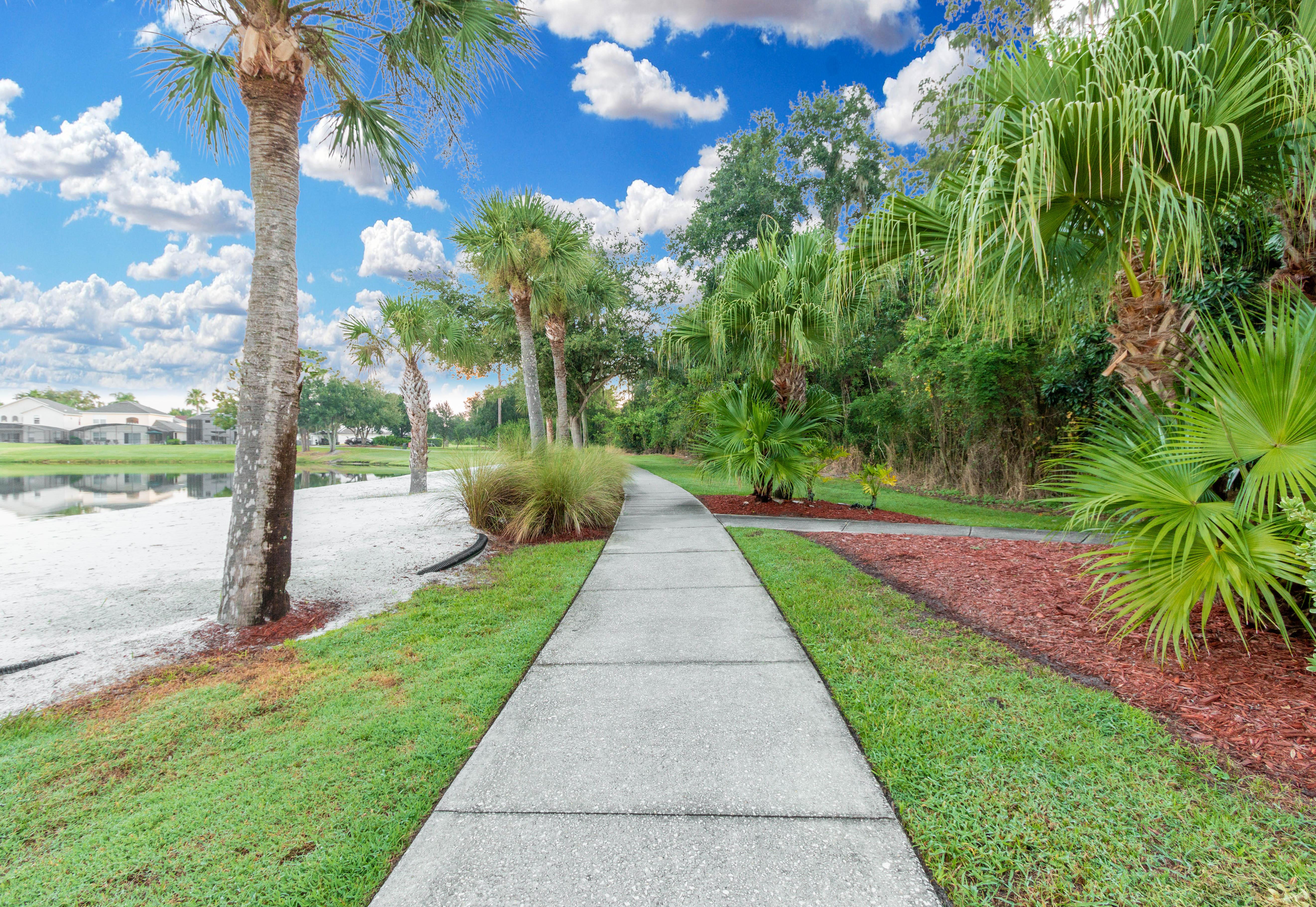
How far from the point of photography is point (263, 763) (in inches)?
88.7

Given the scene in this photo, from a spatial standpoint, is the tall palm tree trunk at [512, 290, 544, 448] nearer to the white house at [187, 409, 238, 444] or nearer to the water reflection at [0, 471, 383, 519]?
the water reflection at [0, 471, 383, 519]

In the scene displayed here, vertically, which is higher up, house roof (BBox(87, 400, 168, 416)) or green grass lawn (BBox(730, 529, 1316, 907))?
house roof (BBox(87, 400, 168, 416))

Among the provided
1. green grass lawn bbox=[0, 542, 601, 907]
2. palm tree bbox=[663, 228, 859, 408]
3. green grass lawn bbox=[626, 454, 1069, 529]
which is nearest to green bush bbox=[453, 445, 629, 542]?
green grass lawn bbox=[626, 454, 1069, 529]

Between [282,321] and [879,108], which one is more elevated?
[879,108]

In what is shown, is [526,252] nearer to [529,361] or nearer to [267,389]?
[529,361]

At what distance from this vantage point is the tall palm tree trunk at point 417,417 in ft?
47.6

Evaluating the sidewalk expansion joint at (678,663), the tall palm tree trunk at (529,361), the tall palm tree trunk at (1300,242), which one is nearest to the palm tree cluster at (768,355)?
the tall palm tree trunk at (1300,242)

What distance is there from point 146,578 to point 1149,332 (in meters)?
9.36

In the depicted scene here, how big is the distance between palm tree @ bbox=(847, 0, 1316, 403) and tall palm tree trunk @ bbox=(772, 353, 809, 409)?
461cm

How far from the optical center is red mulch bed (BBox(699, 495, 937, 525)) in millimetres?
8195

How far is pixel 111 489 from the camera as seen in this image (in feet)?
61.0

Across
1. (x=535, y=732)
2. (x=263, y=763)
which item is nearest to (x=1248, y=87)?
(x=535, y=732)

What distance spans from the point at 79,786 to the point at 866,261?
5.56m

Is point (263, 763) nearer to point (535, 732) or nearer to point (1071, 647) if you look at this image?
point (535, 732)
